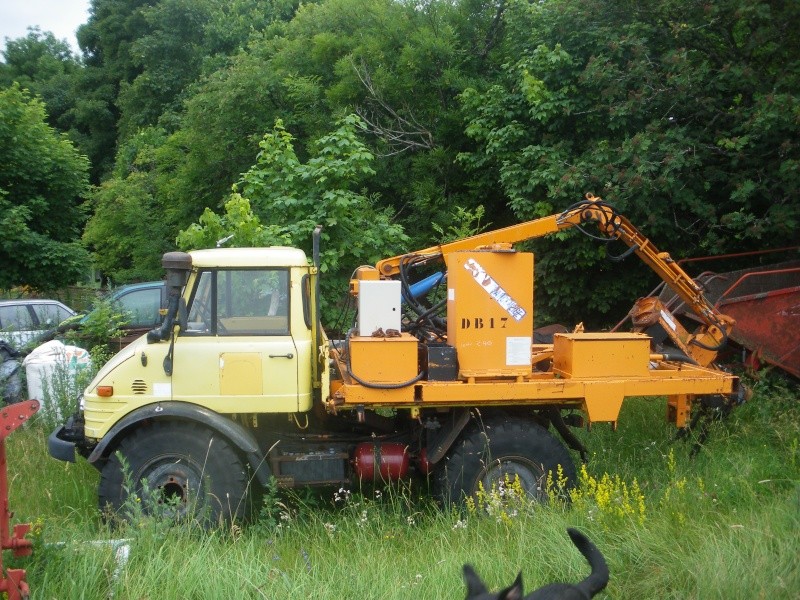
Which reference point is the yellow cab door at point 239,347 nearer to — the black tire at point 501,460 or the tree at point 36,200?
the black tire at point 501,460

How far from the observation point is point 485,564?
4.71m

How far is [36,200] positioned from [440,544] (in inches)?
575

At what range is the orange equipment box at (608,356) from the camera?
6.13 m

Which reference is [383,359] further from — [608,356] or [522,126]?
[522,126]

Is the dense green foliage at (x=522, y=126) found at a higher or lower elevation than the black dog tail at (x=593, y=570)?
higher

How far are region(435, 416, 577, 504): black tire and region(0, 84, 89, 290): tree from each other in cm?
1279

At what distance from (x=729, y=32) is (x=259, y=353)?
28.1ft

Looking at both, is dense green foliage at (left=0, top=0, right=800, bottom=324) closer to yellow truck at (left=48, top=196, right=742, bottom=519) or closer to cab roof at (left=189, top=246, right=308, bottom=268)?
cab roof at (left=189, top=246, right=308, bottom=268)

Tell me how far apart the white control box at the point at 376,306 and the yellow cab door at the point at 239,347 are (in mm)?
491

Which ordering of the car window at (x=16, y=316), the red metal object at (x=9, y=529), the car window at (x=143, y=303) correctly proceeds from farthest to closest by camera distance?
1. the car window at (x=16, y=316)
2. the car window at (x=143, y=303)
3. the red metal object at (x=9, y=529)

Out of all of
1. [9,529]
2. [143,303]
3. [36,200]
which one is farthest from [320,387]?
[36,200]

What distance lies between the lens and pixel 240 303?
602 cm

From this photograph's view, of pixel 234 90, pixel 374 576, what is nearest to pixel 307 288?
pixel 374 576

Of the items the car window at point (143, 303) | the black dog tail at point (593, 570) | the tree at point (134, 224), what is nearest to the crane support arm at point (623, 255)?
the black dog tail at point (593, 570)
